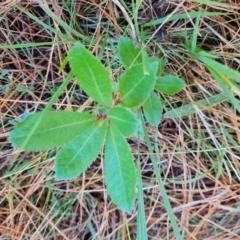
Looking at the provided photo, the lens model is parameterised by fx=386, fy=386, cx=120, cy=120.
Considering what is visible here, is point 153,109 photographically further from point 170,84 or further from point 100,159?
point 100,159

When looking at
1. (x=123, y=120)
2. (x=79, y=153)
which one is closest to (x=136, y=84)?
(x=123, y=120)

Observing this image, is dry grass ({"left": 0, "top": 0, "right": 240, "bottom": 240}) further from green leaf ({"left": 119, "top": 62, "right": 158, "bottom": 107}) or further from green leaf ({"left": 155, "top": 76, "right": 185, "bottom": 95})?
green leaf ({"left": 119, "top": 62, "right": 158, "bottom": 107})

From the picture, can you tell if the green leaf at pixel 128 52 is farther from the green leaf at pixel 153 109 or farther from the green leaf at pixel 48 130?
the green leaf at pixel 48 130

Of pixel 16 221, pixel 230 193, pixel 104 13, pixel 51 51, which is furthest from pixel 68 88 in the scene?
pixel 230 193

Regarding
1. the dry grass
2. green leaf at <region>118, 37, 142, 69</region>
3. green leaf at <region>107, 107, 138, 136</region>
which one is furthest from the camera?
the dry grass

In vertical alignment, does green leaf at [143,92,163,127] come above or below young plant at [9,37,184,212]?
below

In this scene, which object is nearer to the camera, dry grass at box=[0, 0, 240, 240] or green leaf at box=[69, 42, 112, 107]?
green leaf at box=[69, 42, 112, 107]

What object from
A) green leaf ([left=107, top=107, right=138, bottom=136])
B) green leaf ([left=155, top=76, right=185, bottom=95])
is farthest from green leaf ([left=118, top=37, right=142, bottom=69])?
green leaf ([left=107, top=107, right=138, bottom=136])
